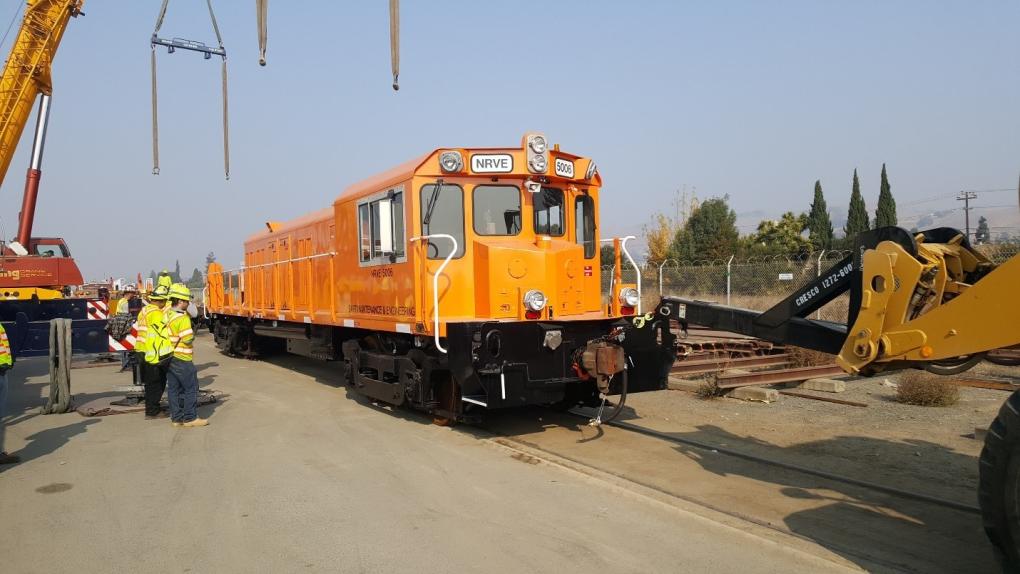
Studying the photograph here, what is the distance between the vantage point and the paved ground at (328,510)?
425 centimetres

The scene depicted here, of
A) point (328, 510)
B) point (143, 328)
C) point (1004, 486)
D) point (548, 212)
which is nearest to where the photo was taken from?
point (1004, 486)

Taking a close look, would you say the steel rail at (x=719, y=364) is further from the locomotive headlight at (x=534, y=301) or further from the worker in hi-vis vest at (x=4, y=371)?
the worker in hi-vis vest at (x=4, y=371)

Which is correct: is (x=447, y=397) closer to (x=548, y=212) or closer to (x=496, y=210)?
(x=496, y=210)

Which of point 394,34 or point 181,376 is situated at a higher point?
point 394,34

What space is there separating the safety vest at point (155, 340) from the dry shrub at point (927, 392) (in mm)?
9803

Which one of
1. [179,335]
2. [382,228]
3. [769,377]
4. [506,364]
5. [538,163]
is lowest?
[769,377]

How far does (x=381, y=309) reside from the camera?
869 cm

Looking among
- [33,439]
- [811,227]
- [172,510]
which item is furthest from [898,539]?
[811,227]

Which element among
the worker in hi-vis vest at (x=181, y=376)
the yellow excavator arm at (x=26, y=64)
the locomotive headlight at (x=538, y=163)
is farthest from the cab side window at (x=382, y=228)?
the yellow excavator arm at (x=26, y=64)

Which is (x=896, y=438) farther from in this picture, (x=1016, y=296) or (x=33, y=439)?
(x=33, y=439)

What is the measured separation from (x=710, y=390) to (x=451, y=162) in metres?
5.05

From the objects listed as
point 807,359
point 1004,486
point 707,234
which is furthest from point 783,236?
point 1004,486

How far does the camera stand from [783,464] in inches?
243

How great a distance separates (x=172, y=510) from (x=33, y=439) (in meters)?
4.11
